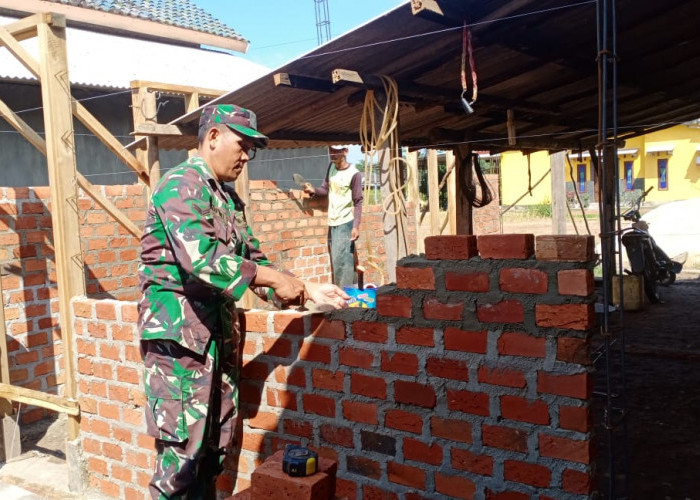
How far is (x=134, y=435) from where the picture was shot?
10.3 ft

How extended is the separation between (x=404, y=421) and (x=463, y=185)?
14.0 feet

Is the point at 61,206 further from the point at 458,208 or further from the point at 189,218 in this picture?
the point at 458,208

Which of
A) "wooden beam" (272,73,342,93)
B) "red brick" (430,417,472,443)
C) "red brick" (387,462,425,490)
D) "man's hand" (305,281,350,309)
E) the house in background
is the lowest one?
"red brick" (387,462,425,490)

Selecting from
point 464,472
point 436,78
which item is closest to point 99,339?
point 464,472

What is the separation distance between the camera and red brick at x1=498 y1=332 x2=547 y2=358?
201cm

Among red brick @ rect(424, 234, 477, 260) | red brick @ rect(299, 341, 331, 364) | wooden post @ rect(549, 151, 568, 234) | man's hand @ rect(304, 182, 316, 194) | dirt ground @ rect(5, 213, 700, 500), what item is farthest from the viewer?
wooden post @ rect(549, 151, 568, 234)

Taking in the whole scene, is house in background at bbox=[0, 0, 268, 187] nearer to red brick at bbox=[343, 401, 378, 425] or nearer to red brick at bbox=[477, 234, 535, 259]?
red brick at bbox=[343, 401, 378, 425]

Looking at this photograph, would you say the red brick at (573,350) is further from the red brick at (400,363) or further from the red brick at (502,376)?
the red brick at (400,363)

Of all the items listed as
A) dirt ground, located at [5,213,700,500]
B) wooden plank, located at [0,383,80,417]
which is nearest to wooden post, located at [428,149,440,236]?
dirt ground, located at [5,213,700,500]

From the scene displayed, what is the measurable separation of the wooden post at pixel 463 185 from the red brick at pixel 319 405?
412 cm

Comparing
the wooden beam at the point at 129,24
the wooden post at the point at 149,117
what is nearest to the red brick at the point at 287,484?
the wooden post at the point at 149,117

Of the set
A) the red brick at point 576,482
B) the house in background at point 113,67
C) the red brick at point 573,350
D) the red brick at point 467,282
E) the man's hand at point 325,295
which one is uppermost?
the house in background at point 113,67

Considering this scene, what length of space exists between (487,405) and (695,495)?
1.52 m

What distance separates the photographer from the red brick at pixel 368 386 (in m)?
2.38
